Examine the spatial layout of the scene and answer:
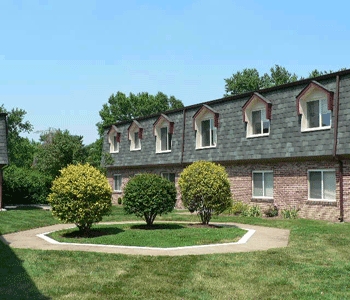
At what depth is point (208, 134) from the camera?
27156mm

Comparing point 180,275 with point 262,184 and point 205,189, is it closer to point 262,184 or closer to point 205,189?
point 205,189

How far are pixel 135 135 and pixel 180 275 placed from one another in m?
26.4

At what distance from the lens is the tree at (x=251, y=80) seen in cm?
6425

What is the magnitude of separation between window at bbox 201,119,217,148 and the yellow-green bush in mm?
12558

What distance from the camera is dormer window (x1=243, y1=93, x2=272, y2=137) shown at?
2297 cm

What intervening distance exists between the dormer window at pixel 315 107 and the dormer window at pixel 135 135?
50.1ft

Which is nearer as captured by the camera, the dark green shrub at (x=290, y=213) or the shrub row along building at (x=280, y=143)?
the shrub row along building at (x=280, y=143)

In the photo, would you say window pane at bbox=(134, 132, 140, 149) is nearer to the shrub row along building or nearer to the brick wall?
the shrub row along building

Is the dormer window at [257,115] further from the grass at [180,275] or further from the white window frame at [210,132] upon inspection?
the grass at [180,275]

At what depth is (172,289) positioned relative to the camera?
7797mm

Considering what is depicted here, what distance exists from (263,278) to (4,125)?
25537 mm

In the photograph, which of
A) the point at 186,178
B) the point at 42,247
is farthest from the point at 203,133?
the point at 42,247

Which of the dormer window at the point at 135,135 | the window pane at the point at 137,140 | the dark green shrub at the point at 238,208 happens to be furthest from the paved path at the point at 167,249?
the window pane at the point at 137,140

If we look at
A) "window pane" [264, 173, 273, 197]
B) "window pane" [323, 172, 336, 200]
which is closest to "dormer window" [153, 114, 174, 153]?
"window pane" [264, 173, 273, 197]
